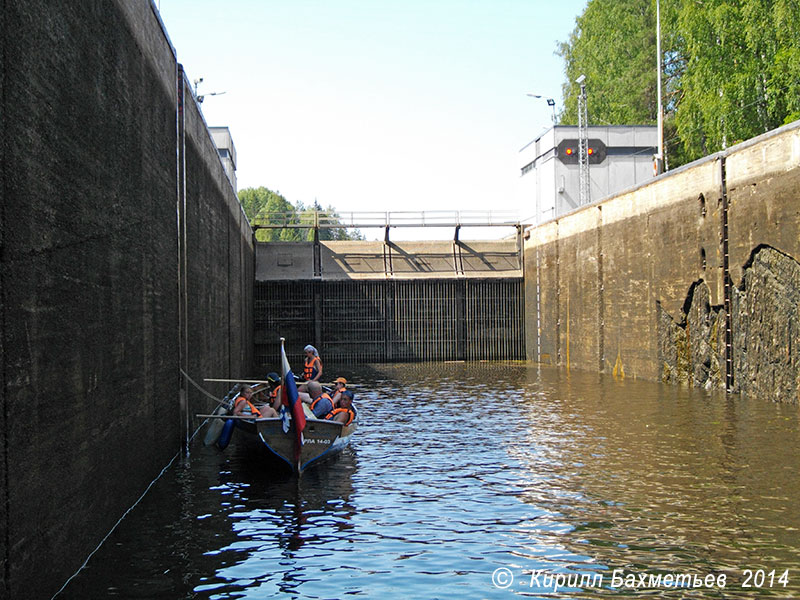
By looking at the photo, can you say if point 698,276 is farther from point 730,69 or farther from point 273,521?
point 730,69

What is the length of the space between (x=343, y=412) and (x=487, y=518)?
471 cm

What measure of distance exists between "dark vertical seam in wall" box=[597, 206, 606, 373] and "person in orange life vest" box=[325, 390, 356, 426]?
16.7 metres

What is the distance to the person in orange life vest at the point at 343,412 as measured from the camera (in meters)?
13.9

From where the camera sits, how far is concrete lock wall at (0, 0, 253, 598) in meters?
5.86

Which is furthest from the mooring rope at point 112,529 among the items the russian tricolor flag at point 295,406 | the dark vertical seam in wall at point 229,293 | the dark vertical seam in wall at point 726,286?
the dark vertical seam in wall at point 726,286

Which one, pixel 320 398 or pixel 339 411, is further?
pixel 339 411

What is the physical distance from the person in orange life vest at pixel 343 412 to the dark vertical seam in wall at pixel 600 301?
54.6 ft

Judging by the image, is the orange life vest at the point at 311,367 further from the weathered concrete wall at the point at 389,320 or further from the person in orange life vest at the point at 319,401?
the weathered concrete wall at the point at 389,320

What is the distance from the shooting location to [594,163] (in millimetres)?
44688

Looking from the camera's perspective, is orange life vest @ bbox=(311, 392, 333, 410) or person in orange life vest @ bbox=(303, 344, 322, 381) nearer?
orange life vest @ bbox=(311, 392, 333, 410)

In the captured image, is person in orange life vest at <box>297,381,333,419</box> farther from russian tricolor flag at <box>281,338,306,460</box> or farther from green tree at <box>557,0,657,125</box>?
green tree at <box>557,0,657,125</box>

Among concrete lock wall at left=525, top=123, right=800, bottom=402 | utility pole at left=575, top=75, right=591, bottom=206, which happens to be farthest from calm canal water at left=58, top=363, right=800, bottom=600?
utility pole at left=575, top=75, right=591, bottom=206

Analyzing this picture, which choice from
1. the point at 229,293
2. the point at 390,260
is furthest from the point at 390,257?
the point at 229,293

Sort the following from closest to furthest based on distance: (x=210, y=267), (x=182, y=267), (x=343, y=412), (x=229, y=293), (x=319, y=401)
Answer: (x=319, y=401) < (x=343, y=412) < (x=182, y=267) < (x=210, y=267) < (x=229, y=293)
